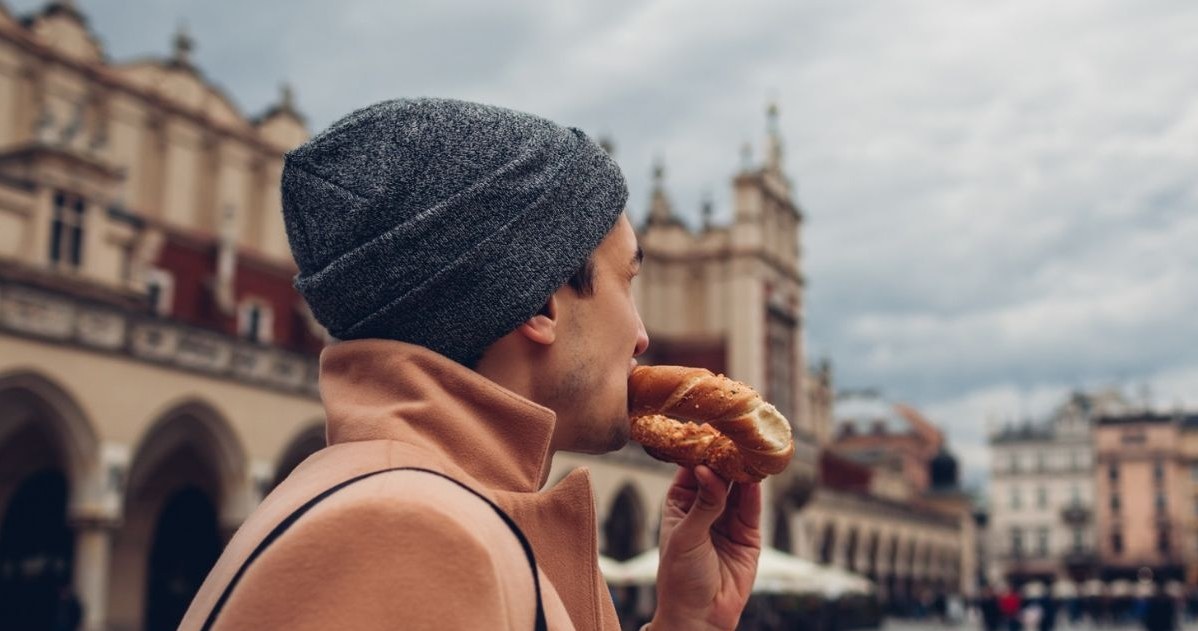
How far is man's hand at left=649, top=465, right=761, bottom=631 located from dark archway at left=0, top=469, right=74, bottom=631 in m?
19.1

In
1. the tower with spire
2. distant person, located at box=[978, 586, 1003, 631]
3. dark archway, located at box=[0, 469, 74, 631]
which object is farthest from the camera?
the tower with spire

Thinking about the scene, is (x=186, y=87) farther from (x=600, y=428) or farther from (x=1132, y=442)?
(x=1132, y=442)

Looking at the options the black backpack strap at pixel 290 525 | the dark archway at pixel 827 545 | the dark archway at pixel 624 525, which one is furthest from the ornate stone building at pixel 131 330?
the dark archway at pixel 827 545

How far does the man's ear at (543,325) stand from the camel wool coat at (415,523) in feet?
0.36

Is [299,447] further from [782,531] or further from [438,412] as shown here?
[782,531]

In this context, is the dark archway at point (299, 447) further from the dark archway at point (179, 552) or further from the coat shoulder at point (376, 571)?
the coat shoulder at point (376, 571)

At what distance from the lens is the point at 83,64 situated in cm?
2270

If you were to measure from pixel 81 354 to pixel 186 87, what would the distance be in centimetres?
1025

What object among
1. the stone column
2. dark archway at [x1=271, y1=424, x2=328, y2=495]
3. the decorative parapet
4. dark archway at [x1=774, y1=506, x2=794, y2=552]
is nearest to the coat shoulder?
the decorative parapet

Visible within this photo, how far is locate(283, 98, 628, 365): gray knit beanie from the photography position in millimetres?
1455

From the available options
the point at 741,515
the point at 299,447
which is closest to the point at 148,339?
the point at 299,447

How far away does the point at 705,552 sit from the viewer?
1.98 m

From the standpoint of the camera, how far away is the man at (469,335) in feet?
4.08

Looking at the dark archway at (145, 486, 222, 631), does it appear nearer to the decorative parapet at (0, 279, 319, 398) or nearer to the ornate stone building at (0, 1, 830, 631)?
the ornate stone building at (0, 1, 830, 631)
